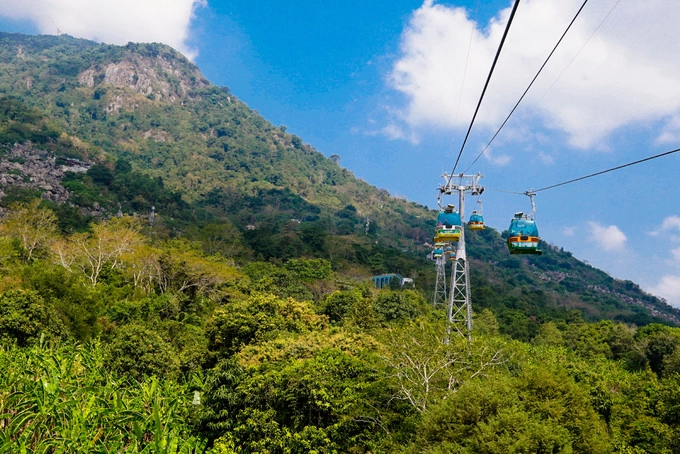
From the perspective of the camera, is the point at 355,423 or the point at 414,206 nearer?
the point at 355,423

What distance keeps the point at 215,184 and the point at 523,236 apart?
97.0 metres

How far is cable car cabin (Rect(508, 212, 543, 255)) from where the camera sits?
13062 mm

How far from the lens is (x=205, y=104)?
6727 inches

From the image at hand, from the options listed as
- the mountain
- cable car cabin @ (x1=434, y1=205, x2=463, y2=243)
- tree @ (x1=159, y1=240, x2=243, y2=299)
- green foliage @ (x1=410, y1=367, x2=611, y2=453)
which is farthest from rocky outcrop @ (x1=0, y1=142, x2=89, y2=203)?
green foliage @ (x1=410, y1=367, x2=611, y2=453)

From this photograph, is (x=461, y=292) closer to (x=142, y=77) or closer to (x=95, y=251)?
(x=95, y=251)

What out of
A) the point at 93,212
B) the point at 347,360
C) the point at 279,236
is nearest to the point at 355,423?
the point at 347,360

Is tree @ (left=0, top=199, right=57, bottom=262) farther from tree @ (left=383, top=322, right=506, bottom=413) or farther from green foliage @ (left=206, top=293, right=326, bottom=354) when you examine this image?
Answer: tree @ (left=383, top=322, right=506, bottom=413)

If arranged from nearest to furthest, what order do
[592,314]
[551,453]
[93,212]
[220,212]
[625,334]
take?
[551,453] < [625,334] < [93,212] < [592,314] < [220,212]

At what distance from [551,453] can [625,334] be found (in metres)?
38.1

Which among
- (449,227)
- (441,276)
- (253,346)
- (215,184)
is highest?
(215,184)

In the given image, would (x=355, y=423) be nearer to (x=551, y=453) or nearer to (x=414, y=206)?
(x=551, y=453)

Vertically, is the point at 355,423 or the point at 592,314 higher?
the point at 592,314

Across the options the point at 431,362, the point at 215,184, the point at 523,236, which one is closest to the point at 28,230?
the point at 431,362

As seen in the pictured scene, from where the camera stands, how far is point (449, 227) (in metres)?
16.5
